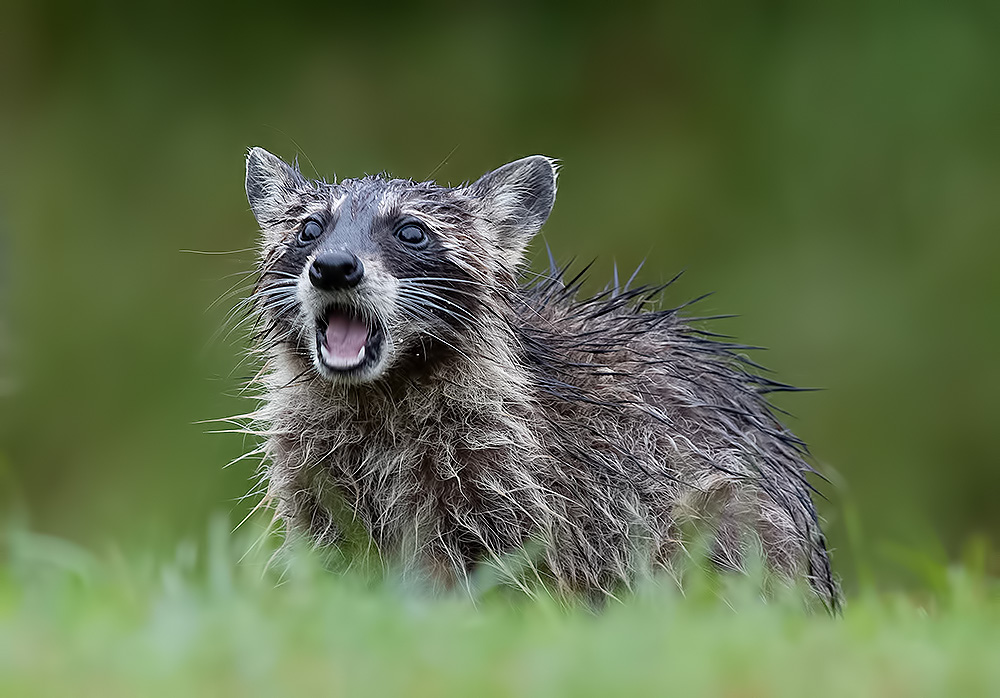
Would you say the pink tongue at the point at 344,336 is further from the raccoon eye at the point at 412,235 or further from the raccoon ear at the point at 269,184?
the raccoon ear at the point at 269,184

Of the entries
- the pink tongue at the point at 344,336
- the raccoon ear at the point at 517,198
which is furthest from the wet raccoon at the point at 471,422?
the raccoon ear at the point at 517,198

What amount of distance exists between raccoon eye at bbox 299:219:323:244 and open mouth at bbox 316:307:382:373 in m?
0.43

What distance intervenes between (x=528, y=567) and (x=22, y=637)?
8.14ft

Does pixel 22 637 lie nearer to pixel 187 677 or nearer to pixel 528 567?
pixel 187 677

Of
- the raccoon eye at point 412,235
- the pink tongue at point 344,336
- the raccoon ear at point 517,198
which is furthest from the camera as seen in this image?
the raccoon ear at point 517,198

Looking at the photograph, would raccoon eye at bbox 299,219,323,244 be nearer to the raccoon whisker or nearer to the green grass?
the raccoon whisker

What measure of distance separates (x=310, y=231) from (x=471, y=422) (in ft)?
3.59

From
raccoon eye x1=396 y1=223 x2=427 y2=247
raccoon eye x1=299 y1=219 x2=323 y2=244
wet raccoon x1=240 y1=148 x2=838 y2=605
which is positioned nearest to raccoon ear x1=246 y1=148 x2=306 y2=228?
wet raccoon x1=240 y1=148 x2=838 y2=605

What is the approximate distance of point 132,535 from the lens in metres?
5.25

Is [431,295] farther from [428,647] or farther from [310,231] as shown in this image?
[428,647]

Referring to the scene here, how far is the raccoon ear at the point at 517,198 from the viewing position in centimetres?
630

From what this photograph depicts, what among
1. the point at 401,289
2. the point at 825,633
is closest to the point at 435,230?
the point at 401,289

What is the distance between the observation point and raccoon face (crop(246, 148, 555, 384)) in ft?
17.5

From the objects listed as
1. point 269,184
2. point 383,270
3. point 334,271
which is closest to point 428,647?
point 334,271
